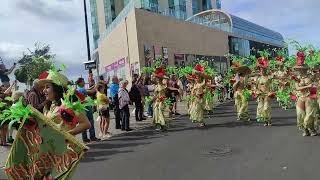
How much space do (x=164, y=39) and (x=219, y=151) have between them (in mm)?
31258

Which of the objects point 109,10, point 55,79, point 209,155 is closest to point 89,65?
point 209,155

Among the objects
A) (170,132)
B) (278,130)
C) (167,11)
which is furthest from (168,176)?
(167,11)

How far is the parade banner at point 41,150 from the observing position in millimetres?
4902

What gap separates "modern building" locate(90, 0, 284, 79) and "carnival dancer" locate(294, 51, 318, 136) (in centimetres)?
1610

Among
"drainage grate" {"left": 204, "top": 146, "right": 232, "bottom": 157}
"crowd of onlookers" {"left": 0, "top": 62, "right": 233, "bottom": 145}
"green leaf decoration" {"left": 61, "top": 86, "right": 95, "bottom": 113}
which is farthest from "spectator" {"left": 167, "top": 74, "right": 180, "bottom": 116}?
"green leaf decoration" {"left": 61, "top": 86, "right": 95, "bottom": 113}

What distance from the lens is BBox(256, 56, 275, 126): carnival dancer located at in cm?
1575

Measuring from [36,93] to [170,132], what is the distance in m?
4.35

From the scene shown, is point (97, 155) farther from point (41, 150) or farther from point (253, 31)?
point (253, 31)

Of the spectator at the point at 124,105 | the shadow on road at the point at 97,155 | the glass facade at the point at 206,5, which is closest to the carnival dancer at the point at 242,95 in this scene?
the spectator at the point at 124,105

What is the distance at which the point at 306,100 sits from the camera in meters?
13.0

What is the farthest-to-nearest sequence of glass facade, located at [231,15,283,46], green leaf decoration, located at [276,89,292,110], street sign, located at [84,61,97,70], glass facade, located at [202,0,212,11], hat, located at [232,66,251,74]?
glass facade, located at [202,0,212,11]
glass facade, located at [231,15,283,46]
street sign, located at [84,61,97,70]
green leaf decoration, located at [276,89,292,110]
hat, located at [232,66,251,74]

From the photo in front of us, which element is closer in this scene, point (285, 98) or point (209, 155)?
point (209, 155)

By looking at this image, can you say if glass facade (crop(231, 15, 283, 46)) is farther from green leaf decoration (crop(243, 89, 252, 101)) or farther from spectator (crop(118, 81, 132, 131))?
spectator (crop(118, 81, 132, 131))

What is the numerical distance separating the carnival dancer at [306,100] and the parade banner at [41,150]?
879cm
